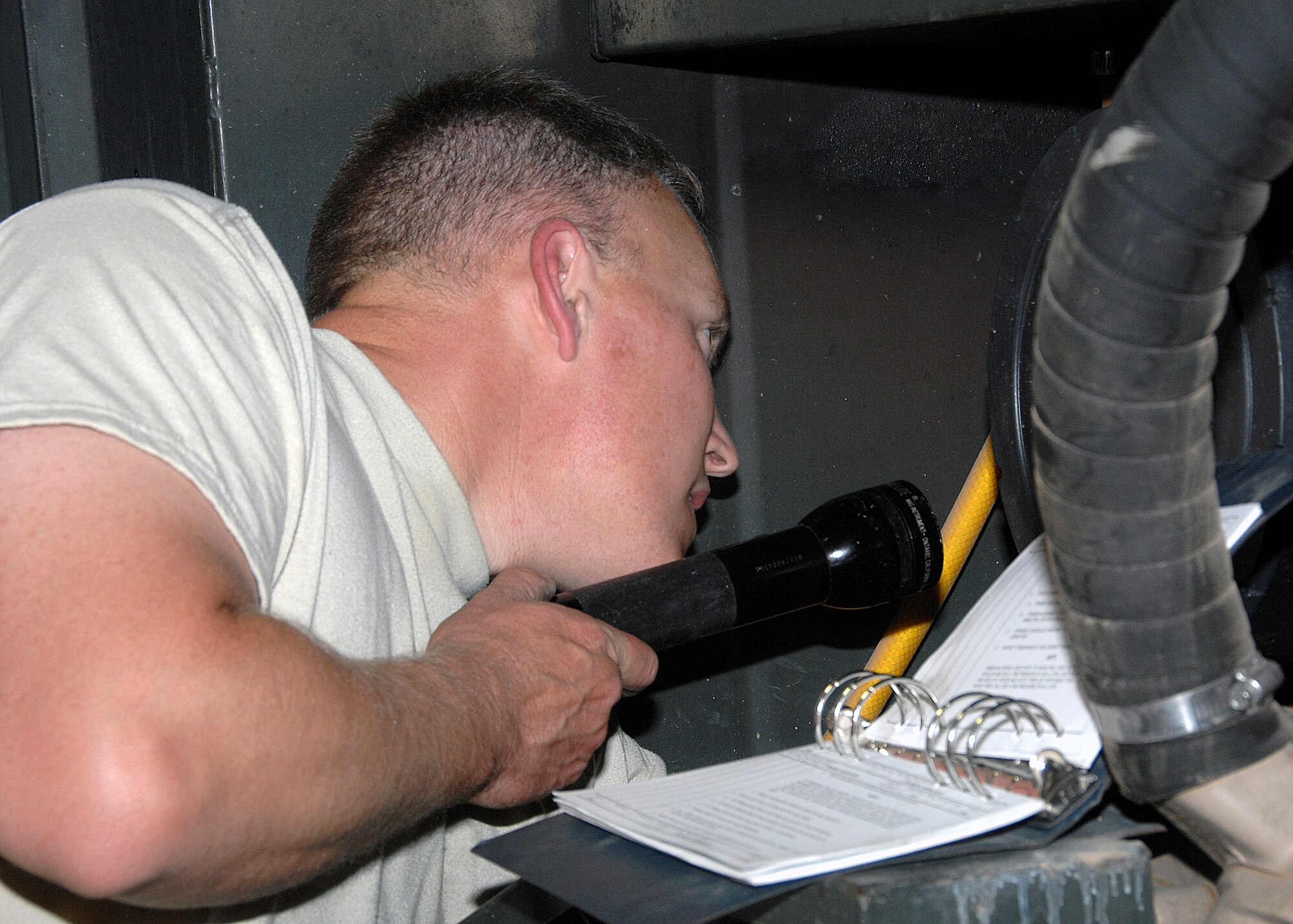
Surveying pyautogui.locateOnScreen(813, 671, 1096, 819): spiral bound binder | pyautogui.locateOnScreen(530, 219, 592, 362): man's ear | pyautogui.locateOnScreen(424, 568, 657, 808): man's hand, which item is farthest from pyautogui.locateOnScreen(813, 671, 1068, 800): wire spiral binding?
pyautogui.locateOnScreen(530, 219, 592, 362): man's ear

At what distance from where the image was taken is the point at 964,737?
712 millimetres

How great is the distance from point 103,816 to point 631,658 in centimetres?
47

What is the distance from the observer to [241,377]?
757mm

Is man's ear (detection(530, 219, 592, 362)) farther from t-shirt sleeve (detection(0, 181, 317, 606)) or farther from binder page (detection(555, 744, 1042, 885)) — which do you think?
binder page (detection(555, 744, 1042, 885))

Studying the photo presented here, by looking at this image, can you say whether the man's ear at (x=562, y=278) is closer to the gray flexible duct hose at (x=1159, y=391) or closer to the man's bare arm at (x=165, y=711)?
the man's bare arm at (x=165, y=711)

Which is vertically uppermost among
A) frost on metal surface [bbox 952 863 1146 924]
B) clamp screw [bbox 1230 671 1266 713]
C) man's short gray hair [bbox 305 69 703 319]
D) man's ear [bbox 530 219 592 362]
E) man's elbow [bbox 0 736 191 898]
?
man's short gray hair [bbox 305 69 703 319]

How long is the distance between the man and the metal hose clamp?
1.29 feet

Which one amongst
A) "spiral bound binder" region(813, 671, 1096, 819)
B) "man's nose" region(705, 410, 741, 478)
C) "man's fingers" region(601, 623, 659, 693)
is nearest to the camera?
"spiral bound binder" region(813, 671, 1096, 819)

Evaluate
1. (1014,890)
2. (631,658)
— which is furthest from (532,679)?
(1014,890)

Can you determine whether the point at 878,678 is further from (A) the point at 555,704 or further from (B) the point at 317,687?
(B) the point at 317,687

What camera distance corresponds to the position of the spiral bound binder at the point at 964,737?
64 centimetres

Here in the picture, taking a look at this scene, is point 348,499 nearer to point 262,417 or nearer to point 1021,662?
point 262,417

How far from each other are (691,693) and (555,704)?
0.62m

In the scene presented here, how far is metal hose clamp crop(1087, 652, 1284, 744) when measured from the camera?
1.96ft
